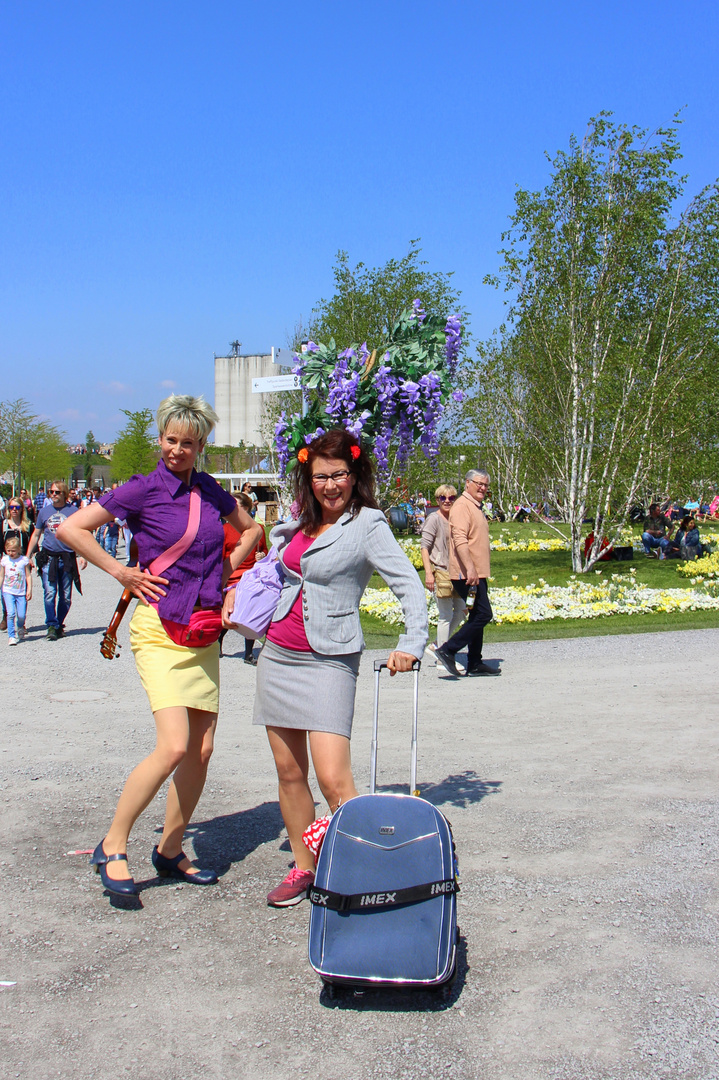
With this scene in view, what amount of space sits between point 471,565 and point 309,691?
5.21 meters

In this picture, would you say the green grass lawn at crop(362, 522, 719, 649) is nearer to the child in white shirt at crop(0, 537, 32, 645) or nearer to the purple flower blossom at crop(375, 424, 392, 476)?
the child in white shirt at crop(0, 537, 32, 645)

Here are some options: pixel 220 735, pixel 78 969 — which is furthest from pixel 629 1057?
pixel 220 735

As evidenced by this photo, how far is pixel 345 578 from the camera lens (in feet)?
12.6

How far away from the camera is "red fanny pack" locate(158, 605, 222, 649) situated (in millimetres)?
3891

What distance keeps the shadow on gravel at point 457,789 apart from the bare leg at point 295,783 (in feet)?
3.69

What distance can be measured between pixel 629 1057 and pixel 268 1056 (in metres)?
1.06

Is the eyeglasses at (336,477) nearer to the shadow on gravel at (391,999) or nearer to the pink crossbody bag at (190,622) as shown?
the pink crossbody bag at (190,622)

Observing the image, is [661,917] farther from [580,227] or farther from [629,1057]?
[580,227]

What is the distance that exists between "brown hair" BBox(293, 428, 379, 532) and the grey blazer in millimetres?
108

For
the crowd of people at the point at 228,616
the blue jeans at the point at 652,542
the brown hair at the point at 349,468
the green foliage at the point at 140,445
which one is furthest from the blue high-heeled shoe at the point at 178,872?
the green foliage at the point at 140,445

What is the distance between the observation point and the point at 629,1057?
9.01 feet

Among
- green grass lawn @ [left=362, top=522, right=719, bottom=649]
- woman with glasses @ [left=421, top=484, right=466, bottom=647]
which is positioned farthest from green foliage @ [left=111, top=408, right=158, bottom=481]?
woman with glasses @ [left=421, top=484, right=466, bottom=647]

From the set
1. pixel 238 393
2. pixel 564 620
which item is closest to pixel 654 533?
pixel 564 620

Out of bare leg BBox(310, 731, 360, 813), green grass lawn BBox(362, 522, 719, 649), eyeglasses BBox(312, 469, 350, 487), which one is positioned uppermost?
eyeglasses BBox(312, 469, 350, 487)
